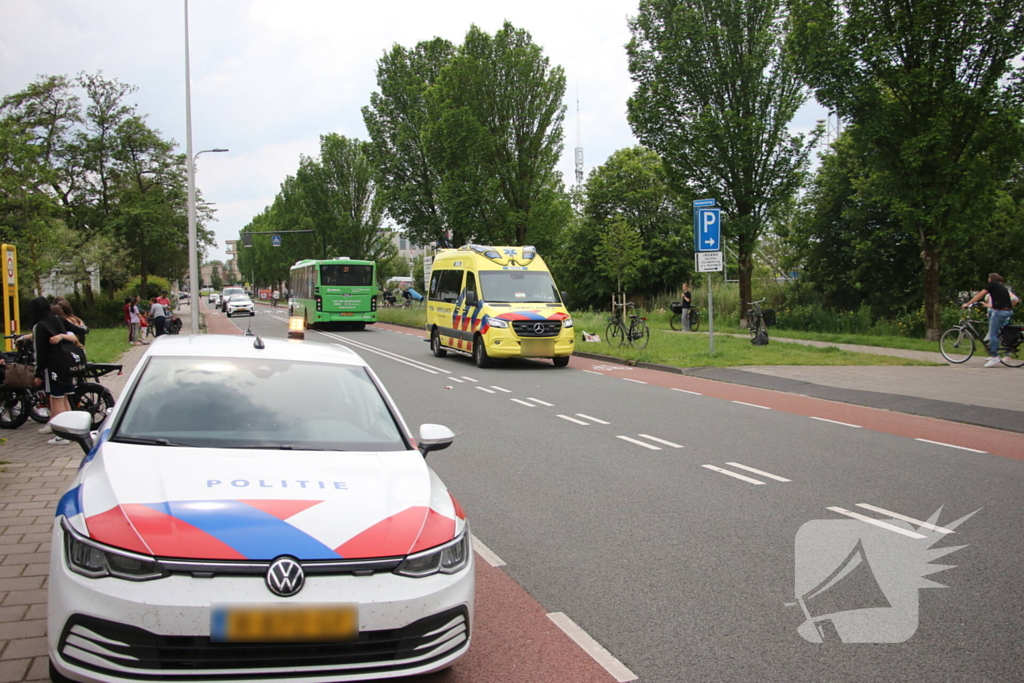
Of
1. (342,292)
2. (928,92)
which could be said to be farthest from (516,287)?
(342,292)

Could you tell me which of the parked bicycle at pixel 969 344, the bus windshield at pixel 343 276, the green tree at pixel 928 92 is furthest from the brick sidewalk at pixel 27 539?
the bus windshield at pixel 343 276

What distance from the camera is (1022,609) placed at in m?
4.29

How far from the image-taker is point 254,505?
10.7 ft

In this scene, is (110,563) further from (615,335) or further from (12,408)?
(615,335)

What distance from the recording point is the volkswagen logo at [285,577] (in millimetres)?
2930

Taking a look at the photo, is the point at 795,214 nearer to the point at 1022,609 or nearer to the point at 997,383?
the point at 997,383

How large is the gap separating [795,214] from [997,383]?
1019 inches

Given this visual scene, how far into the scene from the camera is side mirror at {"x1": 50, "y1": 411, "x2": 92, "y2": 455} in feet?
14.2

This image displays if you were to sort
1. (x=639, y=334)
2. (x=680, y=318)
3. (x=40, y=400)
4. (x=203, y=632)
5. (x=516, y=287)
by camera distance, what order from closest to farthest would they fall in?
(x=203, y=632), (x=40, y=400), (x=516, y=287), (x=639, y=334), (x=680, y=318)

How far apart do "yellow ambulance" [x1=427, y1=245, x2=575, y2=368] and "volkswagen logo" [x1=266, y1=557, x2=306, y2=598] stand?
15.1 m

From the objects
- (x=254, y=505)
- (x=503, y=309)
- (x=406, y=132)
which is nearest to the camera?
(x=254, y=505)

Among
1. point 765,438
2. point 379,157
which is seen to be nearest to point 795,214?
point 379,157

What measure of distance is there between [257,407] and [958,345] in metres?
16.8

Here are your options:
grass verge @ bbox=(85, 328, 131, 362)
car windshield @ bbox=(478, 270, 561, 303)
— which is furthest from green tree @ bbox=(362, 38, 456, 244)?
car windshield @ bbox=(478, 270, 561, 303)
